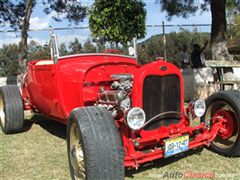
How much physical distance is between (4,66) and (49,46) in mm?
7964

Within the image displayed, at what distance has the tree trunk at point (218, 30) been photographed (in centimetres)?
1064

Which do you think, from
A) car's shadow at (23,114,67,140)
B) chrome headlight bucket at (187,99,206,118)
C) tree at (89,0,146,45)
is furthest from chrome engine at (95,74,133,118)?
tree at (89,0,146,45)

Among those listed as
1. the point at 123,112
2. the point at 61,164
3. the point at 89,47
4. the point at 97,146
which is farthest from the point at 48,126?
the point at 97,146

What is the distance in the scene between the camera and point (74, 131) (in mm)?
4176

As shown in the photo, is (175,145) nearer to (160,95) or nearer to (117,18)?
(160,95)

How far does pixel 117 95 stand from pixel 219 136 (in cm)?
167

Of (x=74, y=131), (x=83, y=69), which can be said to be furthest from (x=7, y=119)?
(x=74, y=131)

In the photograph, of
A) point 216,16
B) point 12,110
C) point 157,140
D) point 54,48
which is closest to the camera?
A: point 157,140

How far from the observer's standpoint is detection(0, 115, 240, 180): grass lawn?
14.2 ft

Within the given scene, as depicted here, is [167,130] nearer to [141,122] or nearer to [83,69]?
[141,122]

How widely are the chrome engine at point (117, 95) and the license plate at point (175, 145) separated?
2.07 feet

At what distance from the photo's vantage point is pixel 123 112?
14.0 feet

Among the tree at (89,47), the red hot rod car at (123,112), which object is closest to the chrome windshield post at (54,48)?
the red hot rod car at (123,112)

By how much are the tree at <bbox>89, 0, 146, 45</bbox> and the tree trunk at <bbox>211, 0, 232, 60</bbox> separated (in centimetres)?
236
